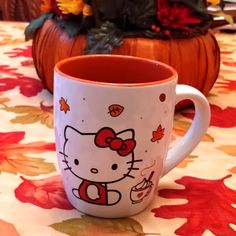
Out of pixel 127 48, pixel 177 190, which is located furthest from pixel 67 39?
pixel 177 190

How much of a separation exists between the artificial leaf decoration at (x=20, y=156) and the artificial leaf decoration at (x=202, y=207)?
0.43 feet

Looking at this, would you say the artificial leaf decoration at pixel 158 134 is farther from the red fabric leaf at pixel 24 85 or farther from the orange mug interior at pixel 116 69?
the red fabric leaf at pixel 24 85

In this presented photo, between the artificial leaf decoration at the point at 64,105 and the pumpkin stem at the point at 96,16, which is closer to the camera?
the artificial leaf decoration at the point at 64,105

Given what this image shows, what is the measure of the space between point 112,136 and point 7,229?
0.37ft

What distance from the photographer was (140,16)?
616mm

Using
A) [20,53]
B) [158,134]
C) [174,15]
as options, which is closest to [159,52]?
[174,15]

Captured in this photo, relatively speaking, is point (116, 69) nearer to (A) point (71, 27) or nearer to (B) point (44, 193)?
(B) point (44, 193)

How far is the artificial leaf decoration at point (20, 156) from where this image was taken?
46 centimetres

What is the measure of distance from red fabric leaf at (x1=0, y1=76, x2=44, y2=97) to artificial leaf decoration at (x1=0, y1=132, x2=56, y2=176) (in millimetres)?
192

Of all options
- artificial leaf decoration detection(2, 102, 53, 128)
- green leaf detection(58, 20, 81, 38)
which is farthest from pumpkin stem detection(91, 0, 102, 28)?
artificial leaf decoration detection(2, 102, 53, 128)

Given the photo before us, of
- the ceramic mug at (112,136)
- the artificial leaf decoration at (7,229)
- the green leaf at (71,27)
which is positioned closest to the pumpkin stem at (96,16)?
the green leaf at (71,27)

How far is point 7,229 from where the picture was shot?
0.35 meters

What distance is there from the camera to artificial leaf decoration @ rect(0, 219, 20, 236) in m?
0.35

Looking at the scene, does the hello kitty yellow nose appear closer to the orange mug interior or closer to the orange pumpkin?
the orange mug interior
